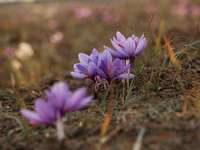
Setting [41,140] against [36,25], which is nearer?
[41,140]

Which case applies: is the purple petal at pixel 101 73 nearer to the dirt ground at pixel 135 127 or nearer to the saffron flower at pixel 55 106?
the dirt ground at pixel 135 127

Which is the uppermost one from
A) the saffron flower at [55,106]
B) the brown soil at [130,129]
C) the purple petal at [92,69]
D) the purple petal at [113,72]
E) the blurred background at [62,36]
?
the blurred background at [62,36]

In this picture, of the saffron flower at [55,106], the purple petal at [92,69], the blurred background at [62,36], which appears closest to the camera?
the saffron flower at [55,106]

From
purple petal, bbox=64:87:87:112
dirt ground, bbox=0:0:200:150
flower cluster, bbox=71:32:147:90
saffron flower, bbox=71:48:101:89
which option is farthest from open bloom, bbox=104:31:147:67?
purple petal, bbox=64:87:87:112

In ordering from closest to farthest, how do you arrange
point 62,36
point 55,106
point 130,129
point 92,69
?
point 55,106 → point 130,129 → point 92,69 → point 62,36

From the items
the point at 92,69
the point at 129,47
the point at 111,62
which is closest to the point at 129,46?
the point at 129,47

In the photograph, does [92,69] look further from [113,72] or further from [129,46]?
[129,46]

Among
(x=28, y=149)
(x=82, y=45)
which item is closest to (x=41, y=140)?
(x=28, y=149)

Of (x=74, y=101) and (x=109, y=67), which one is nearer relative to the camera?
(x=74, y=101)

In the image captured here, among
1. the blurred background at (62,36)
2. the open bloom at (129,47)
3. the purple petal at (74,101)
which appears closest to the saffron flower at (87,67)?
the open bloom at (129,47)

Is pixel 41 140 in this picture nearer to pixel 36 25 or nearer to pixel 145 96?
pixel 145 96

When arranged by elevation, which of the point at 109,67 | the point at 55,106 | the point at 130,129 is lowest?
the point at 130,129
